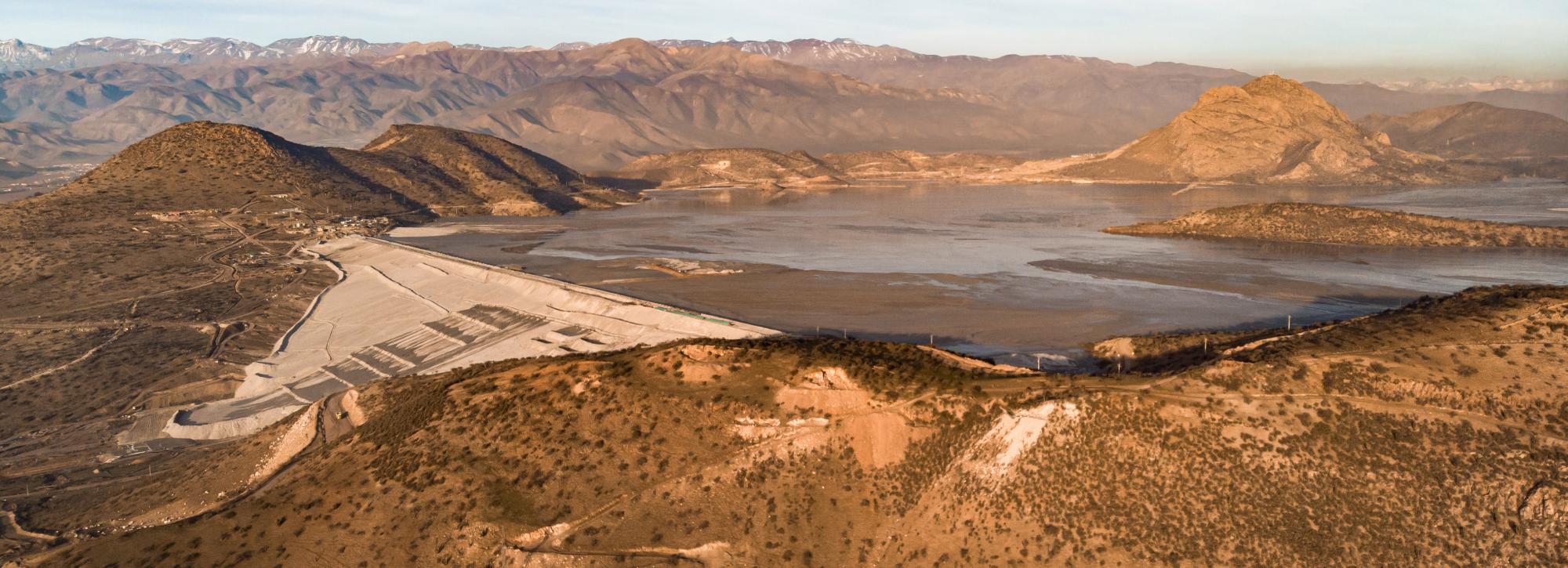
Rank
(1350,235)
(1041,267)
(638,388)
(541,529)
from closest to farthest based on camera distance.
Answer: (541,529) → (638,388) → (1041,267) → (1350,235)

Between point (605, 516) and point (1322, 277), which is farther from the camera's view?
point (1322, 277)

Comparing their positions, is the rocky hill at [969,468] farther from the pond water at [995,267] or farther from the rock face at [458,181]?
the rock face at [458,181]

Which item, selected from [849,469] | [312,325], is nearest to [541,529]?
[849,469]

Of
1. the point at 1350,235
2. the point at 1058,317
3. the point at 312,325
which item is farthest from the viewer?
the point at 1350,235

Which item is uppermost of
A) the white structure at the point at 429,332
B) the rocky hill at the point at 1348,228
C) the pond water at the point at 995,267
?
the rocky hill at the point at 1348,228

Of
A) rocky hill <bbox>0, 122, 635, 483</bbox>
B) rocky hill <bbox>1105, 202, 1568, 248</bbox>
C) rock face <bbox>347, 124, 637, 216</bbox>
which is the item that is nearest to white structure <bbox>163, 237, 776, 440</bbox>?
rocky hill <bbox>0, 122, 635, 483</bbox>

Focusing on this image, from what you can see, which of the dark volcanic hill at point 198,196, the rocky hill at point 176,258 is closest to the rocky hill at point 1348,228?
the rocky hill at point 176,258

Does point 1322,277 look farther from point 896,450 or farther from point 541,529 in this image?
point 541,529
